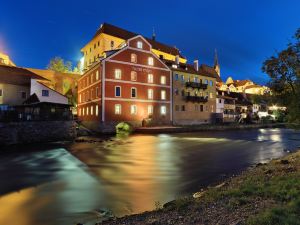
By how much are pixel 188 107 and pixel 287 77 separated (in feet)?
163

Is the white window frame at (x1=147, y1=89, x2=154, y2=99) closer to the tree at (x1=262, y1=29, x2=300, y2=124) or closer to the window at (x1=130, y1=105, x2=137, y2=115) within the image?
the window at (x1=130, y1=105, x2=137, y2=115)

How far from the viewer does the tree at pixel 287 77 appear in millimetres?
12406

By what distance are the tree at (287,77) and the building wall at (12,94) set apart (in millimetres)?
46560

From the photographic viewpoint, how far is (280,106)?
46.3 feet

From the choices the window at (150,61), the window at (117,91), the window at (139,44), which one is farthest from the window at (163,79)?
the window at (117,91)

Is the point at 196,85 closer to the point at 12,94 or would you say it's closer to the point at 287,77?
the point at 12,94

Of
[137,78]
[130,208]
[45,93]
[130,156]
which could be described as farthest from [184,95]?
[130,208]

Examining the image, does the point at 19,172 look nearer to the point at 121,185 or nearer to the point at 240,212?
the point at 121,185

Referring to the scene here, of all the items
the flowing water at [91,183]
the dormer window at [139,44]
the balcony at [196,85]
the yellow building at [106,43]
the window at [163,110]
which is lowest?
the flowing water at [91,183]

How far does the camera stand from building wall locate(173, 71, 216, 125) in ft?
197

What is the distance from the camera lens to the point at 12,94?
160 feet

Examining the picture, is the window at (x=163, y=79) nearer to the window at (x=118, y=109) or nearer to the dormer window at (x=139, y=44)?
the dormer window at (x=139, y=44)

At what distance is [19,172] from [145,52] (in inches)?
1618

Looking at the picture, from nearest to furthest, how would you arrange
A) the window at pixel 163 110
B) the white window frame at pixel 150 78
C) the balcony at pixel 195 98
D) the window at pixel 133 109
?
the window at pixel 133 109 < the white window frame at pixel 150 78 < the window at pixel 163 110 < the balcony at pixel 195 98
